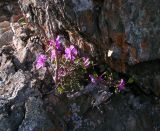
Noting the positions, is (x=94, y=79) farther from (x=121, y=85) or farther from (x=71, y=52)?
(x=71, y=52)

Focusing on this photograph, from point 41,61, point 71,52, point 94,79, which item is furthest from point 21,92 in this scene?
point 94,79

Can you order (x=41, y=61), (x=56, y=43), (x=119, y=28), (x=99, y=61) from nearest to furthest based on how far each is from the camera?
(x=119, y=28)
(x=56, y=43)
(x=41, y=61)
(x=99, y=61)

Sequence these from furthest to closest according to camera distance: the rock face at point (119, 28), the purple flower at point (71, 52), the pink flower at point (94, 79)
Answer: the pink flower at point (94, 79) < the purple flower at point (71, 52) < the rock face at point (119, 28)

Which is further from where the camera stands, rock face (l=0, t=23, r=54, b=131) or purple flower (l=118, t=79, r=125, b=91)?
purple flower (l=118, t=79, r=125, b=91)

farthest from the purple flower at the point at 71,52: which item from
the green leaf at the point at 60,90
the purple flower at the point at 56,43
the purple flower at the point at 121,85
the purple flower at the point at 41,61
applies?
the purple flower at the point at 121,85

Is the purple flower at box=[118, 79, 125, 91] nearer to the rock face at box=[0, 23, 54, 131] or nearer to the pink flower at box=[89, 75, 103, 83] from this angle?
A: the pink flower at box=[89, 75, 103, 83]

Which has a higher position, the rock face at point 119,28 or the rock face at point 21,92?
the rock face at point 119,28

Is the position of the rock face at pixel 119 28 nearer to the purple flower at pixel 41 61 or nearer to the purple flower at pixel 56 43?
the purple flower at pixel 56 43

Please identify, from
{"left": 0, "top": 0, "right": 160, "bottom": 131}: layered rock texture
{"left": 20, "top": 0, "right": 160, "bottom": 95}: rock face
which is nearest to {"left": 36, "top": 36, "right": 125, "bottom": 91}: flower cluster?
{"left": 0, "top": 0, "right": 160, "bottom": 131}: layered rock texture

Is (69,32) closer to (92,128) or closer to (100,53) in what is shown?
(100,53)
